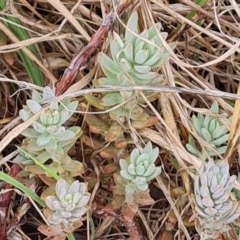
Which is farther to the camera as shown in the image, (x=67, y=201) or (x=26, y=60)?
(x=26, y=60)

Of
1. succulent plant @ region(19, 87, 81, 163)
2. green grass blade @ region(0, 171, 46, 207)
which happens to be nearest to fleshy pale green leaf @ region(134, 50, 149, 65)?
succulent plant @ region(19, 87, 81, 163)

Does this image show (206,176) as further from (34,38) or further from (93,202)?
(34,38)

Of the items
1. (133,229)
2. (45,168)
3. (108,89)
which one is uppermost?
(108,89)

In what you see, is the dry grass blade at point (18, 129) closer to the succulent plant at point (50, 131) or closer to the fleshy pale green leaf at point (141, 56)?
the succulent plant at point (50, 131)

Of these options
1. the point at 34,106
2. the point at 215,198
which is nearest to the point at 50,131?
the point at 34,106

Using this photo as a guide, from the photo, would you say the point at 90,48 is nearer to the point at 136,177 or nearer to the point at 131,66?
the point at 131,66

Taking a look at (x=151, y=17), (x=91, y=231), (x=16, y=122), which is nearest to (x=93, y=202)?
(x=91, y=231)

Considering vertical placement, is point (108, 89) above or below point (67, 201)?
above

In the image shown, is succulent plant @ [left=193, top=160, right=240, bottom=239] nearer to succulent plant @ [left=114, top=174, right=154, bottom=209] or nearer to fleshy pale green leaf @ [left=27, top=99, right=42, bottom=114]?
succulent plant @ [left=114, top=174, right=154, bottom=209]
